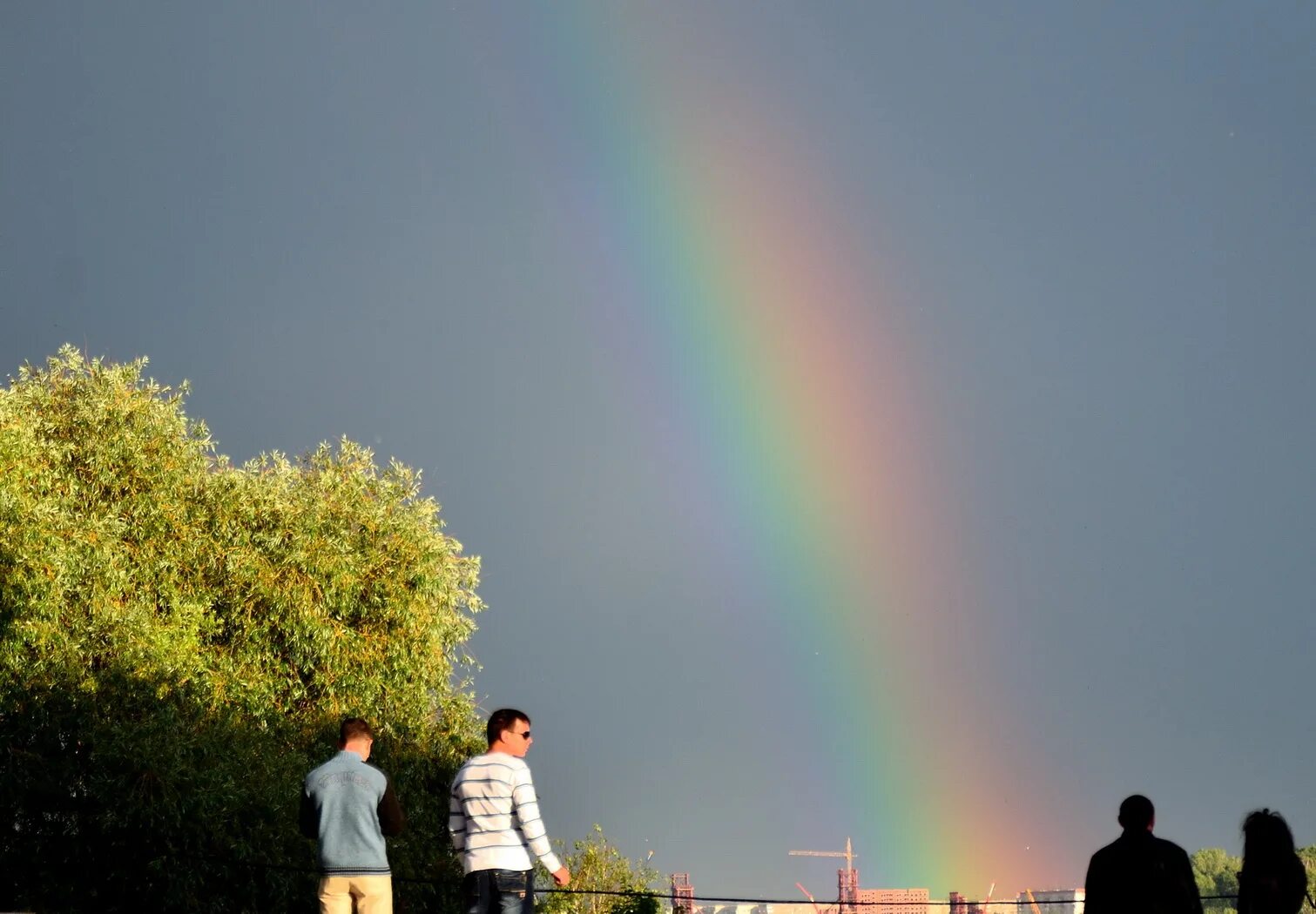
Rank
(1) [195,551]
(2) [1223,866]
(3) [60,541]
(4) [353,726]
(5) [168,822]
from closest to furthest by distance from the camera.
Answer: (4) [353,726] < (5) [168,822] < (3) [60,541] < (1) [195,551] < (2) [1223,866]

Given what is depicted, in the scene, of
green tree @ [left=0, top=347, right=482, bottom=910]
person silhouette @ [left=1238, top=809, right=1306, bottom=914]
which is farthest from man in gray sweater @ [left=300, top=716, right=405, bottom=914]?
green tree @ [left=0, top=347, right=482, bottom=910]

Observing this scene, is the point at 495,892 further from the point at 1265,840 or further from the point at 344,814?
the point at 1265,840

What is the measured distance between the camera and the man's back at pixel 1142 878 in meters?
8.68

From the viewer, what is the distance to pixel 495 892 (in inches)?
382

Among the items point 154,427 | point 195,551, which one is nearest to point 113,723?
point 195,551

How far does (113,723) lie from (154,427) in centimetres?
830

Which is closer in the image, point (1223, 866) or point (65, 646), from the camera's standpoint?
point (65, 646)

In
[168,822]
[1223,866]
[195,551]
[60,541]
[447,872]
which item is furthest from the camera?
[1223,866]

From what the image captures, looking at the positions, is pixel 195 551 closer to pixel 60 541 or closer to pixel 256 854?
pixel 60 541

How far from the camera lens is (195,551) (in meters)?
32.8

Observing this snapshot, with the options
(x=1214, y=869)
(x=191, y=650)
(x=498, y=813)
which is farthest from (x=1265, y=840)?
(x=1214, y=869)

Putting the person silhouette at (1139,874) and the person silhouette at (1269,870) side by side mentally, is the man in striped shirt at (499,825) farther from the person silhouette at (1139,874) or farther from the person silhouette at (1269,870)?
the person silhouette at (1269,870)

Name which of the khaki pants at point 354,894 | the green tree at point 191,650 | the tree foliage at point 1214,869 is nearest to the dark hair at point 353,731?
the khaki pants at point 354,894

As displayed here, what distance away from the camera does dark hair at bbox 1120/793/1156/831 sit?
8938 mm
